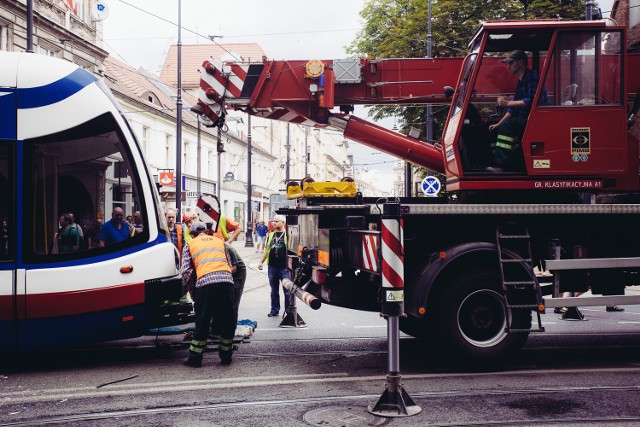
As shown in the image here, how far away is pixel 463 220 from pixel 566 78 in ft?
6.11

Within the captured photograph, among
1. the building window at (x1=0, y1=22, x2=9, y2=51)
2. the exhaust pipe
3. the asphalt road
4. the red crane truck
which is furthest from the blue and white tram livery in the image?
the building window at (x1=0, y1=22, x2=9, y2=51)

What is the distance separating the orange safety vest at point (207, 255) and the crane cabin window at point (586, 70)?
12.6ft

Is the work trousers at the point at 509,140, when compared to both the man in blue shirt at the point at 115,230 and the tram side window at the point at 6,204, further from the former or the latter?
the tram side window at the point at 6,204

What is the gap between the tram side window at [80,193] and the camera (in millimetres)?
7172

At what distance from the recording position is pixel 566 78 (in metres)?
7.36

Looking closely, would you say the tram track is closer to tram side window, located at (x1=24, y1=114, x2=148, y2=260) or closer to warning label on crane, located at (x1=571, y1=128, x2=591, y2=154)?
tram side window, located at (x1=24, y1=114, x2=148, y2=260)

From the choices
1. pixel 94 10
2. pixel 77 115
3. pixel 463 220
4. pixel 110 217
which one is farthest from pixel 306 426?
pixel 94 10

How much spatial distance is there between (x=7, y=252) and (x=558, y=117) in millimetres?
5772

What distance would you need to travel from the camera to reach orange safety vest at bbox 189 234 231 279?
26.1 ft

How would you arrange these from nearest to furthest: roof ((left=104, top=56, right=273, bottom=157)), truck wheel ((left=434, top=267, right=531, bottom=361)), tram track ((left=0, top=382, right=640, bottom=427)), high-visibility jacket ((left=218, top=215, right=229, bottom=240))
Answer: tram track ((left=0, top=382, right=640, bottom=427)), truck wheel ((left=434, top=267, right=531, bottom=361)), high-visibility jacket ((left=218, top=215, right=229, bottom=240)), roof ((left=104, top=56, right=273, bottom=157))

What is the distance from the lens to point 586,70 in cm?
739

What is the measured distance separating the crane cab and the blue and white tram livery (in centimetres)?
357

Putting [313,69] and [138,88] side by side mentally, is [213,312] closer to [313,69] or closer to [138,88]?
[313,69]

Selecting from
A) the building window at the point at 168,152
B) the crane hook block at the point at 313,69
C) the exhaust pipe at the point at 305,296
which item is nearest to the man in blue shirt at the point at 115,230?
the exhaust pipe at the point at 305,296
